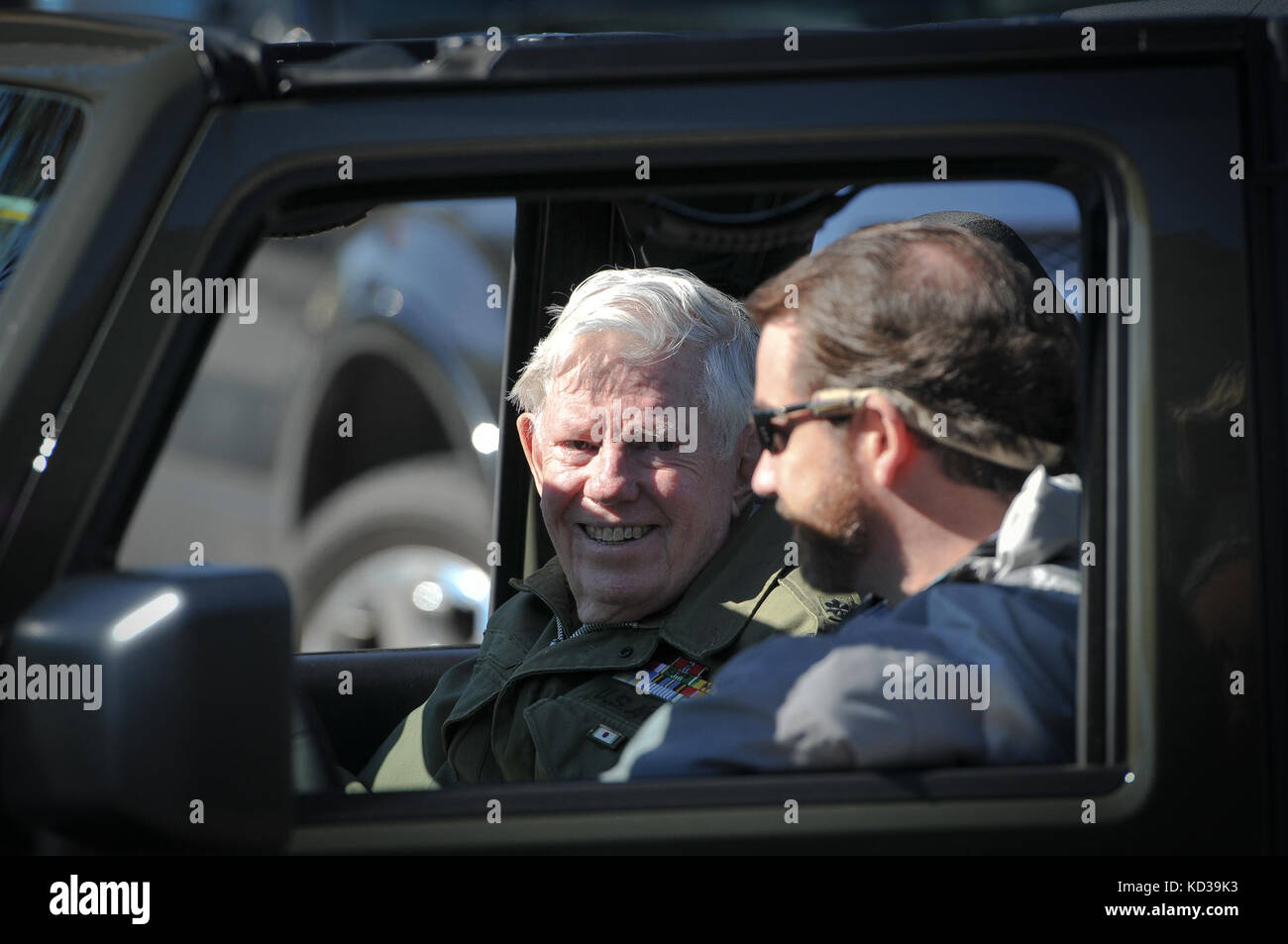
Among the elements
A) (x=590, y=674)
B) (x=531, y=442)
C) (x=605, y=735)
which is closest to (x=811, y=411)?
(x=605, y=735)

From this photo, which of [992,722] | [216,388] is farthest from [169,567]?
[216,388]

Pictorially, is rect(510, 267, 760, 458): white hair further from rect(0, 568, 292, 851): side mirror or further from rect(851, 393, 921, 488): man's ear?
rect(0, 568, 292, 851): side mirror

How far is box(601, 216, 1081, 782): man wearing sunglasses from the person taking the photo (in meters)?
1.44

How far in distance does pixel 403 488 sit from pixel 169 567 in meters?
4.24

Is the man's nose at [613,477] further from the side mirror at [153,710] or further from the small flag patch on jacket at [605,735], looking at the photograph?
the side mirror at [153,710]

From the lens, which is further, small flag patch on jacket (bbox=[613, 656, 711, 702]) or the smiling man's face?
the smiling man's face

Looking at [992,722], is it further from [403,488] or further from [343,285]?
[343,285]

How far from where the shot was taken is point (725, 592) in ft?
7.70

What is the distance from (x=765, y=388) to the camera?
5.97 feet

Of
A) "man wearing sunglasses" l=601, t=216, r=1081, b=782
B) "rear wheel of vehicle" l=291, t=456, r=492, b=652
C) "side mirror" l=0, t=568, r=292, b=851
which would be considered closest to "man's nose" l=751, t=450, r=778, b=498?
"man wearing sunglasses" l=601, t=216, r=1081, b=782

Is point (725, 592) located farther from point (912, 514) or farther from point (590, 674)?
point (912, 514)

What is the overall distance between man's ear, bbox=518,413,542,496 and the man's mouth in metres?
0.18

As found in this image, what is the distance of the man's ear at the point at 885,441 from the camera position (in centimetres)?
168

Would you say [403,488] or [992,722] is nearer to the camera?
[992,722]
